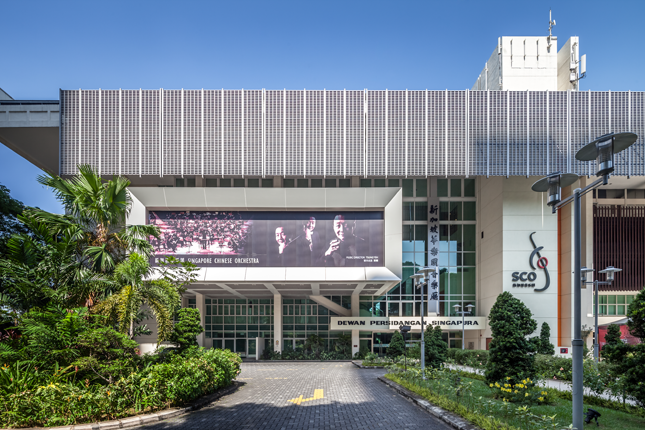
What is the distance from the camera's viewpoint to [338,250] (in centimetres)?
3173

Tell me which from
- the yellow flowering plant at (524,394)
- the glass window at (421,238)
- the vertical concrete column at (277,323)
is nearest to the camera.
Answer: the yellow flowering plant at (524,394)

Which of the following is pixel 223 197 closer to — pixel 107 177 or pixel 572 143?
pixel 107 177

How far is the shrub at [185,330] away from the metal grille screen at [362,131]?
18.1 metres

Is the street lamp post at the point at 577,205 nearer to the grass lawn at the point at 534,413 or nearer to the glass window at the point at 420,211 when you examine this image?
the grass lawn at the point at 534,413

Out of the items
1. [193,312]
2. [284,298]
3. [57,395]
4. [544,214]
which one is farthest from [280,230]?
[57,395]

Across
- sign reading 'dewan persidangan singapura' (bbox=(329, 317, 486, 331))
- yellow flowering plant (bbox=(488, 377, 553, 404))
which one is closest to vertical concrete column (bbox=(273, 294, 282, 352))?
sign reading 'dewan persidangan singapura' (bbox=(329, 317, 486, 331))

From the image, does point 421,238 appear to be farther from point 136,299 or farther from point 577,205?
point 577,205

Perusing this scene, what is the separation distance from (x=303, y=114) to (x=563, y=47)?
23449 mm

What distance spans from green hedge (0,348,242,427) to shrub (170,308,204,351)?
55.9 inches

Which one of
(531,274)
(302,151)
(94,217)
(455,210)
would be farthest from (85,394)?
(455,210)

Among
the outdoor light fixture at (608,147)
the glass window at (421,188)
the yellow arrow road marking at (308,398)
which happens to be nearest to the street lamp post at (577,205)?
the outdoor light fixture at (608,147)

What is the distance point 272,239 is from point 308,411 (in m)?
20.0

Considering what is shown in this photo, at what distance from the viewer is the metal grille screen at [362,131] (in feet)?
104

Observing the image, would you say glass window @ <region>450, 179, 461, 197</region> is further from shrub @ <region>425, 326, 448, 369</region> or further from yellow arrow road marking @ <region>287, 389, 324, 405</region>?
yellow arrow road marking @ <region>287, 389, 324, 405</region>
